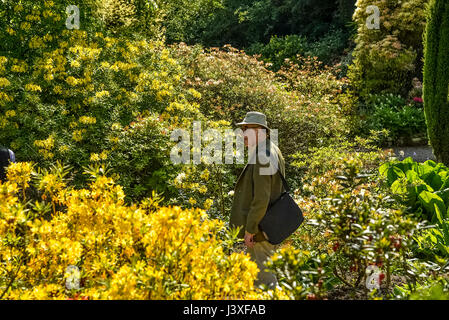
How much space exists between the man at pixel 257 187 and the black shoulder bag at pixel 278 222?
0.06 metres

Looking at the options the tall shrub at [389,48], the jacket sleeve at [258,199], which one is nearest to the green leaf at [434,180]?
the jacket sleeve at [258,199]

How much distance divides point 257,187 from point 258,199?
0.28 ft

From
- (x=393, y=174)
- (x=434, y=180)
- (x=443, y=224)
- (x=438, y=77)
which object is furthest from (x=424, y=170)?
(x=438, y=77)

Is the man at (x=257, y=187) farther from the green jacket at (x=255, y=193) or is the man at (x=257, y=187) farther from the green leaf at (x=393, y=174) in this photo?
the green leaf at (x=393, y=174)

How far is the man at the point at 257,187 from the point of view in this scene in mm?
3121

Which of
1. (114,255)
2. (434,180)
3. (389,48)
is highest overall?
(389,48)

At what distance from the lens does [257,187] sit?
312cm

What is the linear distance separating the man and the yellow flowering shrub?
39.4 inches

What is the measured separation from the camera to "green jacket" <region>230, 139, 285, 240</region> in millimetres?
3115

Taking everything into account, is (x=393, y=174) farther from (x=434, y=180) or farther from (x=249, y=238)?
(x=249, y=238)

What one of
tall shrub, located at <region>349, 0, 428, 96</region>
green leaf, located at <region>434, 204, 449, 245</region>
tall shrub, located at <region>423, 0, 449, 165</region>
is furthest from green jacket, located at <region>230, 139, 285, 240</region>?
tall shrub, located at <region>349, 0, 428, 96</region>

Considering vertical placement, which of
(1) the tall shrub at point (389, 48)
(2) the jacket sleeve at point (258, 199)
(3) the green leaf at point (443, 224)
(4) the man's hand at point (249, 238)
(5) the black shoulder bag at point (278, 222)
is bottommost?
(3) the green leaf at point (443, 224)

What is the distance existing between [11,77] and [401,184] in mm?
4702

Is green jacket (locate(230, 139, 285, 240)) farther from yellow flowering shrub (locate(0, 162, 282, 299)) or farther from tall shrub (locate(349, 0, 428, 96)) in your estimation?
tall shrub (locate(349, 0, 428, 96))
